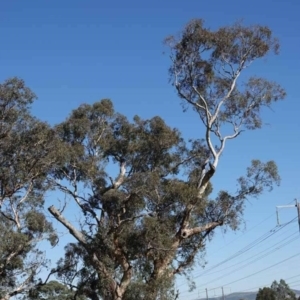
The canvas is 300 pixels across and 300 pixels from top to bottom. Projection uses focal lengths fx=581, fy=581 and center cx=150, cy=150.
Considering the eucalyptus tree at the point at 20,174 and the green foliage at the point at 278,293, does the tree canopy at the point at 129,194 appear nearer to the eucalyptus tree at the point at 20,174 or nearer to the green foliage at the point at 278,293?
the eucalyptus tree at the point at 20,174

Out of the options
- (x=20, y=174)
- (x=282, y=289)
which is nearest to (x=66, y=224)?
(x=20, y=174)

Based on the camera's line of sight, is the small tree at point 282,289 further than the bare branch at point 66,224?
Yes

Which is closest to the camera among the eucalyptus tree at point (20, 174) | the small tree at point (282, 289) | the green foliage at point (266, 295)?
the eucalyptus tree at point (20, 174)

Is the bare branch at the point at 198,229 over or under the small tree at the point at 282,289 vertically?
under

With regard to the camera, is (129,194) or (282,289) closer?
(129,194)

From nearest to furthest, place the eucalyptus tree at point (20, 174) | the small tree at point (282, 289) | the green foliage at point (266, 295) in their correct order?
the eucalyptus tree at point (20, 174) → the green foliage at point (266, 295) → the small tree at point (282, 289)

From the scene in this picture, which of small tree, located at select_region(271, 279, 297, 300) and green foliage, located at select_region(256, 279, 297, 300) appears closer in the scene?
green foliage, located at select_region(256, 279, 297, 300)

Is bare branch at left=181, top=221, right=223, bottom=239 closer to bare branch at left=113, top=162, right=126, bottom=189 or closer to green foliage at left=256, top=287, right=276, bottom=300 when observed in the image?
bare branch at left=113, top=162, right=126, bottom=189

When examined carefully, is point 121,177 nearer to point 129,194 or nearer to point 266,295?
point 129,194

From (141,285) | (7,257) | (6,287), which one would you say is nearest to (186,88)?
(141,285)

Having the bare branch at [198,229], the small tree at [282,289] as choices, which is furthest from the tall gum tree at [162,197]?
the small tree at [282,289]

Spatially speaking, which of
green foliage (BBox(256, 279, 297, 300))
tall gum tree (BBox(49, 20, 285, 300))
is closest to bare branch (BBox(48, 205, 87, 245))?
tall gum tree (BBox(49, 20, 285, 300))

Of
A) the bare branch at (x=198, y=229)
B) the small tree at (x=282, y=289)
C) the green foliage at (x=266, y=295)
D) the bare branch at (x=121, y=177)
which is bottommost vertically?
the bare branch at (x=198, y=229)

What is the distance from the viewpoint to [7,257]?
24906mm
